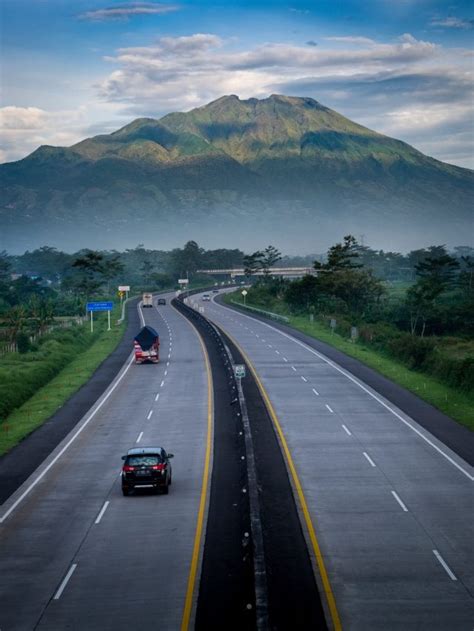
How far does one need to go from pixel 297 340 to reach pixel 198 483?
54.7 m

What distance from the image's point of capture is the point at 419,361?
209ft

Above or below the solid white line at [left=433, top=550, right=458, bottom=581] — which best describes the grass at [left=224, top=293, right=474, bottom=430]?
above

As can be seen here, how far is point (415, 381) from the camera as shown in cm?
5675

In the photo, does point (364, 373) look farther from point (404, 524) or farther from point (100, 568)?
point (100, 568)

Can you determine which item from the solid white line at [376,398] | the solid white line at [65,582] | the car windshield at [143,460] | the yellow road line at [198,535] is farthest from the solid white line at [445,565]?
the car windshield at [143,460]

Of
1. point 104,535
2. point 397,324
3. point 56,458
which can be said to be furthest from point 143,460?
point 397,324

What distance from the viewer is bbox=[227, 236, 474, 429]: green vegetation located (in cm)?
5406

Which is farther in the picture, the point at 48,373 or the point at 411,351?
the point at 411,351

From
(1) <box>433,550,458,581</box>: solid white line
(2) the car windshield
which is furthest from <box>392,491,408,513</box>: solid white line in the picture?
(2) the car windshield

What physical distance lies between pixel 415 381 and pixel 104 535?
35.2 m

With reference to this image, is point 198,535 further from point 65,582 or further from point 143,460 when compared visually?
point 143,460

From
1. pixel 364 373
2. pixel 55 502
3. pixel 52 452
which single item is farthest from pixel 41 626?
pixel 364 373

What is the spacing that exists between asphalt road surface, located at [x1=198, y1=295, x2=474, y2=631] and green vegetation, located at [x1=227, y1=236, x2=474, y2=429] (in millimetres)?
5734

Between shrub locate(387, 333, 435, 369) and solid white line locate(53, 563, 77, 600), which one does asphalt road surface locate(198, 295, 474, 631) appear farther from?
shrub locate(387, 333, 435, 369)
